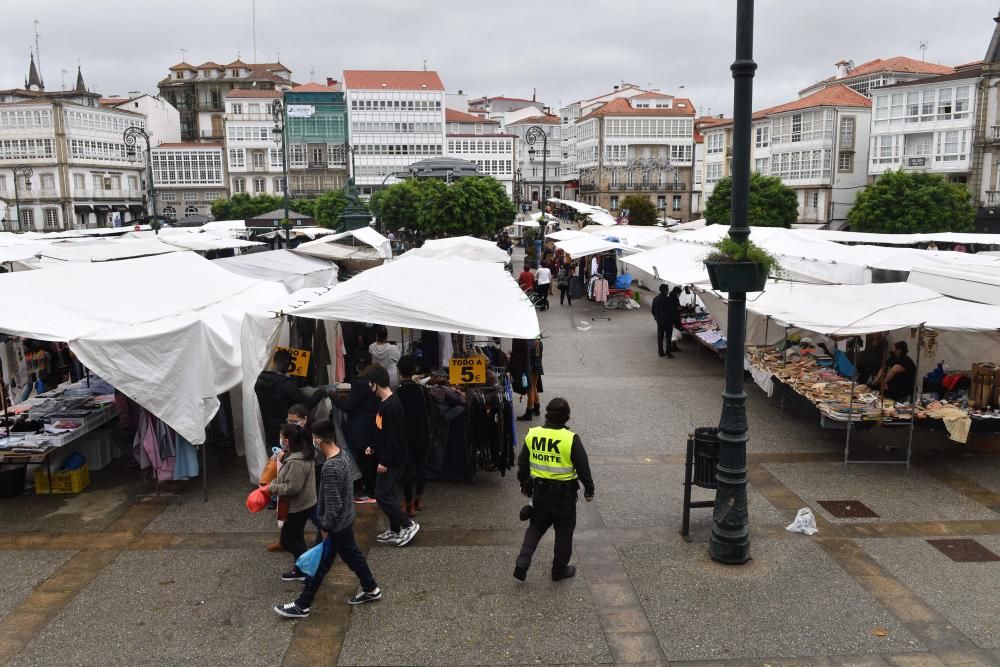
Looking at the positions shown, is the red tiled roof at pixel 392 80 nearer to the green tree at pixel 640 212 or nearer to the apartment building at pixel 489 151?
the apartment building at pixel 489 151

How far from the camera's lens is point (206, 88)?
4107 inches

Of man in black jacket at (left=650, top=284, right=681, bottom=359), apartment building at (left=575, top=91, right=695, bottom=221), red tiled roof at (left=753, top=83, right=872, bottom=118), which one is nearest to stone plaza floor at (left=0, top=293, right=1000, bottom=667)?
man in black jacket at (left=650, top=284, right=681, bottom=359)

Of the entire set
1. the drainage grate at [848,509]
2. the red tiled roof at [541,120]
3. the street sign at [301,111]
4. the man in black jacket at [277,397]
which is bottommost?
the drainage grate at [848,509]

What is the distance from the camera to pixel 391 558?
7.58m

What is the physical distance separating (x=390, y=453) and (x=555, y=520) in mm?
1728

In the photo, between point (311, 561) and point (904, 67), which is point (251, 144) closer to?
point (904, 67)

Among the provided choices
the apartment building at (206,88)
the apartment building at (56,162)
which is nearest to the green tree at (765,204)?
the apartment building at (56,162)

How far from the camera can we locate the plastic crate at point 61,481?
915 cm

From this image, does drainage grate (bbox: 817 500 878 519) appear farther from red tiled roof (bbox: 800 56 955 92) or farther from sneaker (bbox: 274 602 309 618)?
red tiled roof (bbox: 800 56 955 92)

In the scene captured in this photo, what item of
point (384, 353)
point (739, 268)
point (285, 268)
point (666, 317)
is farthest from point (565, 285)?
point (739, 268)

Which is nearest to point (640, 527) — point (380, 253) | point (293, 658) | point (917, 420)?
point (293, 658)

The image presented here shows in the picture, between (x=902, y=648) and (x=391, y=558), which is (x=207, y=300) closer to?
(x=391, y=558)

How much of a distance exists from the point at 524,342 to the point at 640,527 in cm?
394

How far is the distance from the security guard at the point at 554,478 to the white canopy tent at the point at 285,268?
34.8 ft
